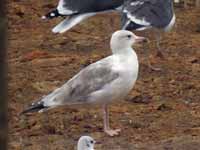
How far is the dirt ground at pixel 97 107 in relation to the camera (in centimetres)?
762

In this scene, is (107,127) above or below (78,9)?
below

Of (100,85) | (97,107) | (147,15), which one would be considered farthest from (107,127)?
(147,15)

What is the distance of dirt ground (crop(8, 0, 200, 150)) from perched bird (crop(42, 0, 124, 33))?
374 millimetres

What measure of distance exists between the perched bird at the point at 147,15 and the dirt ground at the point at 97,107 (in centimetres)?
58

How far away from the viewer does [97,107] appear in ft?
25.8

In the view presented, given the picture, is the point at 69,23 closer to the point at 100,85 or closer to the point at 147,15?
the point at 147,15

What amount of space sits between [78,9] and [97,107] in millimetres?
2629

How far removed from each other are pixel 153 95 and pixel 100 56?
1.51 meters

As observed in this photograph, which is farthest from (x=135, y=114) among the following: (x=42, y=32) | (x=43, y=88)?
(x=42, y=32)

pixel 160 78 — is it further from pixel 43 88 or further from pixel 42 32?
pixel 42 32

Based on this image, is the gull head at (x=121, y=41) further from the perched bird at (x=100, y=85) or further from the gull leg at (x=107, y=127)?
the gull leg at (x=107, y=127)

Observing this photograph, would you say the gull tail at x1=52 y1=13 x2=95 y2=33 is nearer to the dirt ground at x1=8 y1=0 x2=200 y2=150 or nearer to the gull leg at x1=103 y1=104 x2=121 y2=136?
the dirt ground at x1=8 y1=0 x2=200 y2=150

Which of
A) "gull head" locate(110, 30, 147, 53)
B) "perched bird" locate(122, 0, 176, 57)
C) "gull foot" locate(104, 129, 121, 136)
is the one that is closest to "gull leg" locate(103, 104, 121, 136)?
"gull foot" locate(104, 129, 121, 136)

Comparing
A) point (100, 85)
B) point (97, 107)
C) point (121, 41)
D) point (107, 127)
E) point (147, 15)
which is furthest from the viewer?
point (147, 15)
